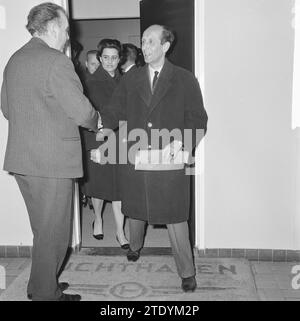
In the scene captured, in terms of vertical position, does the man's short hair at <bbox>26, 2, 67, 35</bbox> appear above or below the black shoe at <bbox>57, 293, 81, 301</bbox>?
above

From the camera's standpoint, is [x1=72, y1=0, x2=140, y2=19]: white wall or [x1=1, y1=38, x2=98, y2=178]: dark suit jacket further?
[x1=72, y1=0, x2=140, y2=19]: white wall

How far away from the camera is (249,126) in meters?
2.85

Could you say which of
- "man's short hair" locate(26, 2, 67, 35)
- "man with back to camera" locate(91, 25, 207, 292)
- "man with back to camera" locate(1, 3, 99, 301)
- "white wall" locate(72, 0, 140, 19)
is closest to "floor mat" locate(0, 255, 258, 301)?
"man with back to camera" locate(91, 25, 207, 292)

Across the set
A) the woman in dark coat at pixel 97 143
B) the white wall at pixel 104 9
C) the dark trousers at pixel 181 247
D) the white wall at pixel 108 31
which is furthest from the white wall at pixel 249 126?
the white wall at pixel 108 31

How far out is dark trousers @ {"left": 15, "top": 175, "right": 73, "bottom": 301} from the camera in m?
2.10

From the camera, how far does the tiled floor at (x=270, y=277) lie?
2.48m

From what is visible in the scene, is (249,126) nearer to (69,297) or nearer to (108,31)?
(69,297)

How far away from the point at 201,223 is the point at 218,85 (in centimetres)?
102

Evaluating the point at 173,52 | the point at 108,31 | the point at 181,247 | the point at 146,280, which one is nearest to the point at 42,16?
the point at 173,52

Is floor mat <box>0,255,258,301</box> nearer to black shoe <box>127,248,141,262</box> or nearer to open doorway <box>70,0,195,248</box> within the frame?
black shoe <box>127,248,141,262</box>

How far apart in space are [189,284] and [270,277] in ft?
2.05

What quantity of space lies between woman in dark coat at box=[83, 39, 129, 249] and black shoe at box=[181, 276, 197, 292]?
0.78 m

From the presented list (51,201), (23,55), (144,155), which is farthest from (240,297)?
(23,55)
